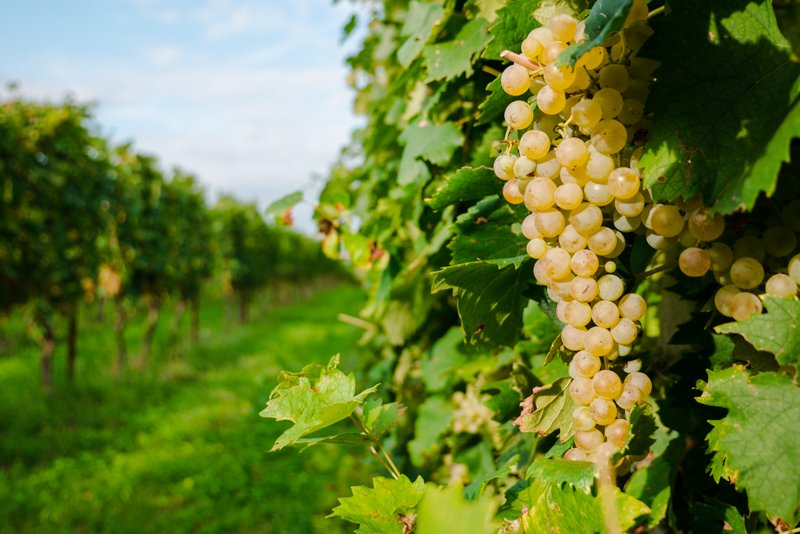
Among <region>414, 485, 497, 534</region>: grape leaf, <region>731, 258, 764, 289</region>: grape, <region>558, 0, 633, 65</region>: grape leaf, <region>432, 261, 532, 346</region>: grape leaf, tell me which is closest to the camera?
<region>414, 485, 497, 534</region>: grape leaf

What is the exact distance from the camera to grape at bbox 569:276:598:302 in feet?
2.74

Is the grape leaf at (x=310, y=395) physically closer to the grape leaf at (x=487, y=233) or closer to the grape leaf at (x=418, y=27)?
the grape leaf at (x=487, y=233)

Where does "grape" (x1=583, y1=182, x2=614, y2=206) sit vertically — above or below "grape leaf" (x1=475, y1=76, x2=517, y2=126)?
below

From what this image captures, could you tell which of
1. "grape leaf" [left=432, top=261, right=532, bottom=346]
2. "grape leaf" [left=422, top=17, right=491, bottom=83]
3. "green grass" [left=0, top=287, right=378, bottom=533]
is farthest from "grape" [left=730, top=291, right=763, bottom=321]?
"green grass" [left=0, top=287, right=378, bottom=533]

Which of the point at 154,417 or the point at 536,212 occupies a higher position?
the point at 536,212

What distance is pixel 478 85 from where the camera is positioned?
139 cm

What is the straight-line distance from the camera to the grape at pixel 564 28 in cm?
80

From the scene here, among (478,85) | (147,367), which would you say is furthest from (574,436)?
(147,367)

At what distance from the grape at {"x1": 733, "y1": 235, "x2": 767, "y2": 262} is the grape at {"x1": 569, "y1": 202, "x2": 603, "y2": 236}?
179 mm

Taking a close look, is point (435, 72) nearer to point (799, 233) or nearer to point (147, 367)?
point (799, 233)

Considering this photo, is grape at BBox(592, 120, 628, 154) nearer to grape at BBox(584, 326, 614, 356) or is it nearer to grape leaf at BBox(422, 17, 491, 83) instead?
grape at BBox(584, 326, 614, 356)

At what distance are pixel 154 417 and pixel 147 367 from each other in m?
3.73

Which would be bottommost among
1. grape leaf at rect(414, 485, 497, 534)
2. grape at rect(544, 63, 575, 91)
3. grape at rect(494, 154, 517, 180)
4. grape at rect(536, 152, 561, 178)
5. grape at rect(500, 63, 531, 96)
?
grape leaf at rect(414, 485, 497, 534)

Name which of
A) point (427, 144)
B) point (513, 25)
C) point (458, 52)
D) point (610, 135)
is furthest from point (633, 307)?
point (427, 144)
